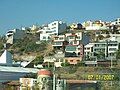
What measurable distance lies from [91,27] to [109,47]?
23277mm

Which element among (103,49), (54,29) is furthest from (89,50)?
(54,29)

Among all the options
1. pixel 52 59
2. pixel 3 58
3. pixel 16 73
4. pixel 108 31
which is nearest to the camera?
pixel 16 73

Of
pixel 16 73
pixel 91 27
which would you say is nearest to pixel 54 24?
pixel 91 27

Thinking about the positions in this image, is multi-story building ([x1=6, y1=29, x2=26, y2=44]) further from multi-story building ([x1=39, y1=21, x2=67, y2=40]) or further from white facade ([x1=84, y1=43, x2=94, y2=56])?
white facade ([x1=84, y1=43, x2=94, y2=56])

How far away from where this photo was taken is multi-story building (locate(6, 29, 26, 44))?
3169 inches

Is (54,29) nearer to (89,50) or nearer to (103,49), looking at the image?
(89,50)

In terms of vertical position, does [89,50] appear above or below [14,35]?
below

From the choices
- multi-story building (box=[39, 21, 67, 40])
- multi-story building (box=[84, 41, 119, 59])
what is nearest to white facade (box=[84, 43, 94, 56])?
multi-story building (box=[84, 41, 119, 59])

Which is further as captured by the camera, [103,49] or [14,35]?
[14,35]

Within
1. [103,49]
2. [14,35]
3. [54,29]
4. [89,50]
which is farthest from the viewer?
[14,35]

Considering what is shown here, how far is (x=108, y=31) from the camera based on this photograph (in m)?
74.8

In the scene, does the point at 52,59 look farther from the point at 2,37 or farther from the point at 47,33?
the point at 2,37

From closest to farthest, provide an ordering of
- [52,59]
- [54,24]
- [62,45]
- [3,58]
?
[3,58] < [52,59] < [62,45] < [54,24]

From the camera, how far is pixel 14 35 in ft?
270
